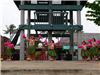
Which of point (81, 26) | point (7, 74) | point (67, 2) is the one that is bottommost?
→ point (7, 74)

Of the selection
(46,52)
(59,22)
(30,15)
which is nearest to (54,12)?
(59,22)

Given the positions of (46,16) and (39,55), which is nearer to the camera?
(39,55)

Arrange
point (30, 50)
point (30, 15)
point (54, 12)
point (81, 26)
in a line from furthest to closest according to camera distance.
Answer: point (30, 15), point (54, 12), point (81, 26), point (30, 50)

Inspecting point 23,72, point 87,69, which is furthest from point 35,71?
point 87,69

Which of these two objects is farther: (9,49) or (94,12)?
(94,12)

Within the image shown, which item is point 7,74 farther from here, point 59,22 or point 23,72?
point 59,22

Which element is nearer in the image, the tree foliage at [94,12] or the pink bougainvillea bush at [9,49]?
the pink bougainvillea bush at [9,49]

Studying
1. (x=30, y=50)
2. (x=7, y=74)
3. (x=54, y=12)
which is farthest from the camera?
(x=54, y=12)

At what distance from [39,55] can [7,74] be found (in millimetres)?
6540

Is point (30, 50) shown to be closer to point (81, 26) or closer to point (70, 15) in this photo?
point (81, 26)

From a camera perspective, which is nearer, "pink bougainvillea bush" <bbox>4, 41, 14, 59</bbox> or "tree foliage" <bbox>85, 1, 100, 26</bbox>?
"pink bougainvillea bush" <bbox>4, 41, 14, 59</bbox>

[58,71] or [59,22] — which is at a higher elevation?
[59,22]

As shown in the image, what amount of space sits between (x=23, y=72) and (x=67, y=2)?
38.3 metres

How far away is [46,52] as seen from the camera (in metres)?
18.7
